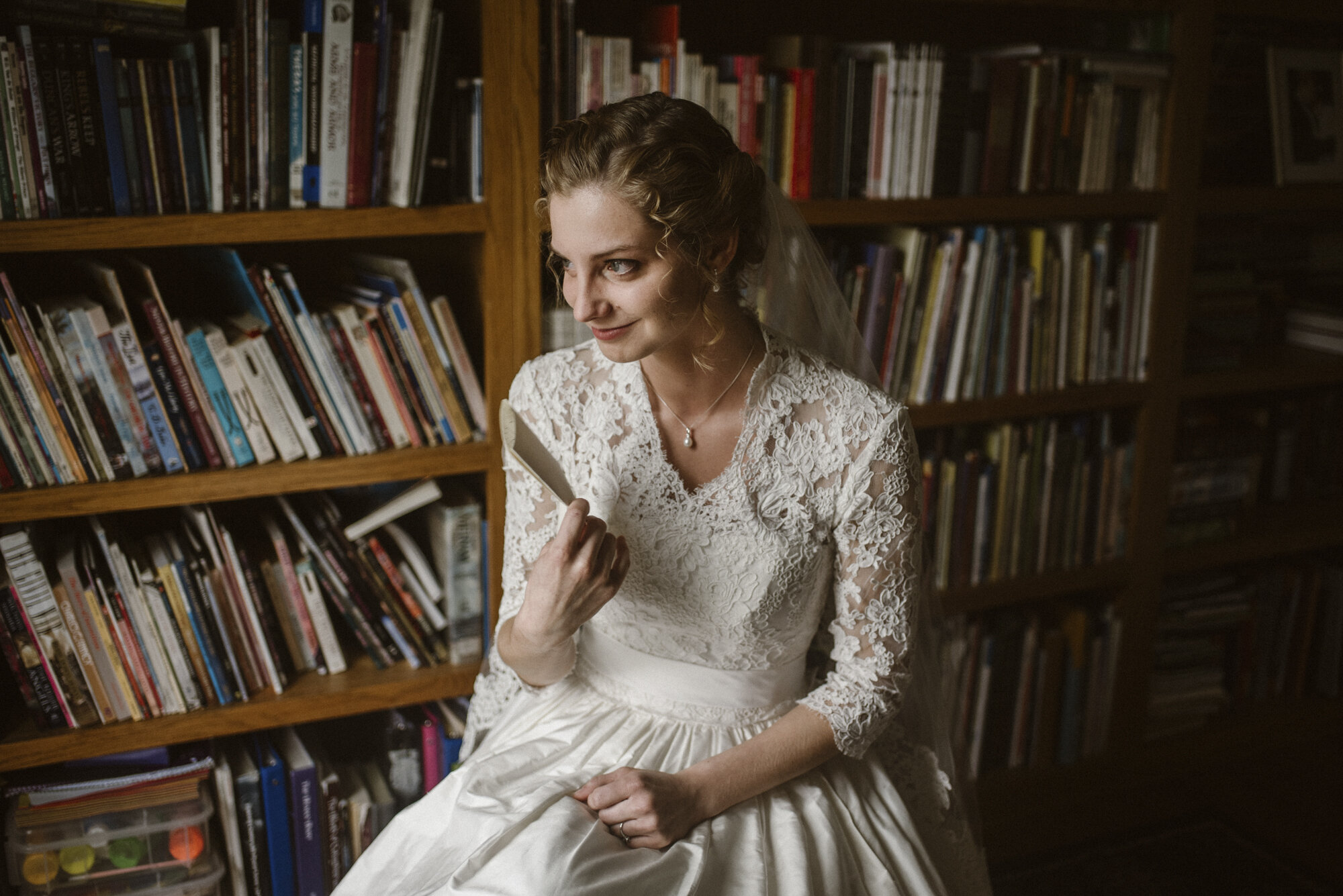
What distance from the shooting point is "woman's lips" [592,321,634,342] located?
1.14 m

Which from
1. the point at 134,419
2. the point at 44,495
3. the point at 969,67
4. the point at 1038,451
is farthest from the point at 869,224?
the point at 44,495

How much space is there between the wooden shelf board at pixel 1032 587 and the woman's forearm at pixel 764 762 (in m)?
0.74

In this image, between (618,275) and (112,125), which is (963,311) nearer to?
(618,275)

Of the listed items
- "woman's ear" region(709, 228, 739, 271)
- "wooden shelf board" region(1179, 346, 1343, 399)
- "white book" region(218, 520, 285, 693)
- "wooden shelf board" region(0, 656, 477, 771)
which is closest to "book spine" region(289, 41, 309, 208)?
"white book" region(218, 520, 285, 693)

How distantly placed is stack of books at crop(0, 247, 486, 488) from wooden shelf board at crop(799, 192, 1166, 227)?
2.08ft

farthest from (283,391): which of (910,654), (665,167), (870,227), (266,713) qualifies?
(870,227)

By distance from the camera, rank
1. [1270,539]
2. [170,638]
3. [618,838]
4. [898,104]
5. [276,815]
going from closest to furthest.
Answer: [618,838], [170,638], [276,815], [898,104], [1270,539]

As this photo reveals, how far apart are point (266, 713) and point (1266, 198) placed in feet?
6.54

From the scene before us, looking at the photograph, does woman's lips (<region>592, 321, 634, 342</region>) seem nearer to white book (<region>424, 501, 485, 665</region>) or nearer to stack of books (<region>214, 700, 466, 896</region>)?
white book (<region>424, 501, 485, 665</region>)

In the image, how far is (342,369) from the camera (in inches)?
57.9

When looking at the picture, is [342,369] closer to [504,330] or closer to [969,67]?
[504,330]

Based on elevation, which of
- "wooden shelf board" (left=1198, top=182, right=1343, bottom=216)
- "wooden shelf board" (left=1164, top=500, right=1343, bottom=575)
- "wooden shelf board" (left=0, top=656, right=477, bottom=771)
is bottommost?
"wooden shelf board" (left=0, top=656, right=477, bottom=771)

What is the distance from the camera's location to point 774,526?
126cm

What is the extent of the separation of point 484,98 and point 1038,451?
1183mm
